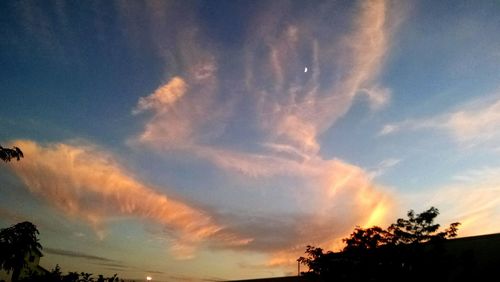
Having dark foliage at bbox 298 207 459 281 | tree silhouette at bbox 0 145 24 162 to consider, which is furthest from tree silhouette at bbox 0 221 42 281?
dark foliage at bbox 298 207 459 281

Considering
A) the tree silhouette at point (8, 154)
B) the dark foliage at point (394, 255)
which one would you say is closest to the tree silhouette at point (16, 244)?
the tree silhouette at point (8, 154)

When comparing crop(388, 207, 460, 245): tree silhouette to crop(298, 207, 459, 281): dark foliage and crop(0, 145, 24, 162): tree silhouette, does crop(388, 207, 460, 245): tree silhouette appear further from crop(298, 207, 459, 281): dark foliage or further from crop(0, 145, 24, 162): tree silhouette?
crop(0, 145, 24, 162): tree silhouette

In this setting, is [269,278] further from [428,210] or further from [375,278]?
[428,210]

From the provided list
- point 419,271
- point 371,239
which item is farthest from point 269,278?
point 419,271

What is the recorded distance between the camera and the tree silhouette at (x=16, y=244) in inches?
356

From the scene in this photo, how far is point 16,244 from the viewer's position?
9117 mm

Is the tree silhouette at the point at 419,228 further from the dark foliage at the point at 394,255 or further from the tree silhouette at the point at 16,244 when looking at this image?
the tree silhouette at the point at 16,244

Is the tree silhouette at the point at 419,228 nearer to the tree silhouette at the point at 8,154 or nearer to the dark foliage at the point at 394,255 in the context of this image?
the dark foliage at the point at 394,255

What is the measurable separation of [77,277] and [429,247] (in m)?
22.5

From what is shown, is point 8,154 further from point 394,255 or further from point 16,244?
point 394,255

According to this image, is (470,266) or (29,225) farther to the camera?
(470,266)

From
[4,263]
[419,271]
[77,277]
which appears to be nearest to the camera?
[4,263]

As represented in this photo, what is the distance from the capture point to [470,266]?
24031 mm

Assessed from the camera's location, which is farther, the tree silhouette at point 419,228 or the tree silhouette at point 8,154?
the tree silhouette at point 419,228
